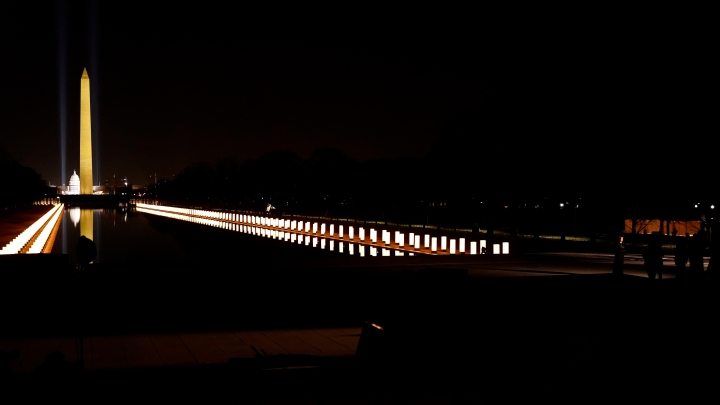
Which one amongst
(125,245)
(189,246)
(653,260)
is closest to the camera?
(653,260)

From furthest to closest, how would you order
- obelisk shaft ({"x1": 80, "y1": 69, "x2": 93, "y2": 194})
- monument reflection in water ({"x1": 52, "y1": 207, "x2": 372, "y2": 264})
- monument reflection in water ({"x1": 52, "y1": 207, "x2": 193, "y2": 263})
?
obelisk shaft ({"x1": 80, "y1": 69, "x2": 93, "y2": 194}), monument reflection in water ({"x1": 52, "y1": 207, "x2": 193, "y2": 263}), monument reflection in water ({"x1": 52, "y1": 207, "x2": 372, "y2": 264})

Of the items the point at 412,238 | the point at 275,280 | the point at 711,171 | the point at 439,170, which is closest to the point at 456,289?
the point at 275,280

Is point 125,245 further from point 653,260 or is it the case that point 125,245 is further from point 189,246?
point 653,260

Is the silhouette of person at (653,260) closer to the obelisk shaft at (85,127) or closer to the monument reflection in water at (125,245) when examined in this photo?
the monument reflection in water at (125,245)

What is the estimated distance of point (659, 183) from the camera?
110 ft

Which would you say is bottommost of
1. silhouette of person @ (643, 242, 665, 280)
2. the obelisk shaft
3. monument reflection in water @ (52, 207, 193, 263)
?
monument reflection in water @ (52, 207, 193, 263)

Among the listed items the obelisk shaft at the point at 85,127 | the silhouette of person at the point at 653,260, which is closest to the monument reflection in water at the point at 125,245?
the silhouette of person at the point at 653,260

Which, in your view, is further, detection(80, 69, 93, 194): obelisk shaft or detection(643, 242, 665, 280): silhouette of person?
detection(80, 69, 93, 194): obelisk shaft

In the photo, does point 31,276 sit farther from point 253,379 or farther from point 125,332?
point 253,379

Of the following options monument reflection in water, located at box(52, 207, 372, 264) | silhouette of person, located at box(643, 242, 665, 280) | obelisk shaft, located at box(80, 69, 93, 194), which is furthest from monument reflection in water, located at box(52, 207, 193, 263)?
obelisk shaft, located at box(80, 69, 93, 194)

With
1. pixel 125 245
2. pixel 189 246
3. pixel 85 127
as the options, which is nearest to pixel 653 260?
pixel 189 246

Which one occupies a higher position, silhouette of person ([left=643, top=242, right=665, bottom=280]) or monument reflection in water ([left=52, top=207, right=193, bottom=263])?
silhouette of person ([left=643, top=242, right=665, bottom=280])

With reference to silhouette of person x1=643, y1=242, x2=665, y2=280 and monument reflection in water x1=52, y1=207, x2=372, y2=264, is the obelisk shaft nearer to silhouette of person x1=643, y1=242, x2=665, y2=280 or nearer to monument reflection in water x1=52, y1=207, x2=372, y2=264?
monument reflection in water x1=52, y1=207, x2=372, y2=264

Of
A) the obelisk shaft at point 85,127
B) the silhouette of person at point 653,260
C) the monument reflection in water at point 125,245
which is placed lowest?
the monument reflection in water at point 125,245
